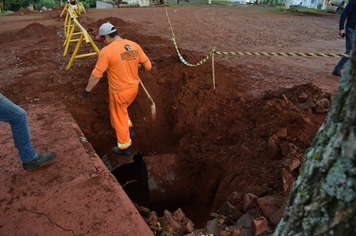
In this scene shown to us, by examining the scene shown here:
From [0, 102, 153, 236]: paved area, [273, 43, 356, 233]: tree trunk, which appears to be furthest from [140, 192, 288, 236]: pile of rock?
[273, 43, 356, 233]: tree trunk

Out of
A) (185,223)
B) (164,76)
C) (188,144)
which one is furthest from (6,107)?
(164,76)

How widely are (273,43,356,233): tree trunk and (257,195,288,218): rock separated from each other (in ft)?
Result: 4.38

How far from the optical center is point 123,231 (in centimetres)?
205

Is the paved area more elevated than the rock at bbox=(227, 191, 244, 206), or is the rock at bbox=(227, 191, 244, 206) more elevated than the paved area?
the paved area

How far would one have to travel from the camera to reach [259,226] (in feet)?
6.92

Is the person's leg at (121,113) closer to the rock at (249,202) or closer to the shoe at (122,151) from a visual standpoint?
the shoe at (122,151)

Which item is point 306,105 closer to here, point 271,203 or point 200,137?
point 200,137

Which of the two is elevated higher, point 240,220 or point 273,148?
point 273,148

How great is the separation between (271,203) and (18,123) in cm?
261

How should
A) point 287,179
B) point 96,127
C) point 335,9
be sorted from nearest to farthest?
point 287,179 → point 96,127 → point 335,9

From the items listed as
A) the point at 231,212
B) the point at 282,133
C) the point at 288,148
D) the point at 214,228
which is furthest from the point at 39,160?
the point at 282,133

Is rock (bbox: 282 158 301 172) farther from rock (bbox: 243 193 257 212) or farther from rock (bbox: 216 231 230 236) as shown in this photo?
rock (bbox: 216 231 230 236)

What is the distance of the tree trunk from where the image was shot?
2.75 ft

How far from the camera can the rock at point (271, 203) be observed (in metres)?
2.28
